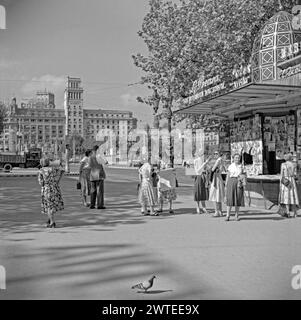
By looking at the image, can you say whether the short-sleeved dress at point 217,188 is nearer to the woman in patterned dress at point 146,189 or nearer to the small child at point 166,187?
the small child at point 166,187

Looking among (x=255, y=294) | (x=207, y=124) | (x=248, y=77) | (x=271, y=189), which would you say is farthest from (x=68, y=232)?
(x=207, y=124)

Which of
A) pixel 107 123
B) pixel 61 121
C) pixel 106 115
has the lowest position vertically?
pixel 107 123

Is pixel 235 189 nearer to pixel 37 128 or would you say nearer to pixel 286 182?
pixel 286 182

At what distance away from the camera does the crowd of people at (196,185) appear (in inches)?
391

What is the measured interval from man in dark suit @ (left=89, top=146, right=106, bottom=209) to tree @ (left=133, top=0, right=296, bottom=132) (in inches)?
245

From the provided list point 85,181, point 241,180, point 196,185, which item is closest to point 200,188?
point 196,185

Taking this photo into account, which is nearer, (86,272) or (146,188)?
(86,272)

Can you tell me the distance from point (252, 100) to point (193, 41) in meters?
8.92

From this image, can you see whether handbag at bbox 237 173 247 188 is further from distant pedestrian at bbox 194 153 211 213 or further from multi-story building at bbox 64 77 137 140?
multi-story building at bbox 64 77 137 140

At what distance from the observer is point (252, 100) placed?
1474 centimetres

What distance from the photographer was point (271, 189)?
520 inches

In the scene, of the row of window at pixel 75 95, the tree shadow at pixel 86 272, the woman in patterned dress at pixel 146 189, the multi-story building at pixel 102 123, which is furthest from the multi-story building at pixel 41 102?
the tree shadow at pixel 86 272

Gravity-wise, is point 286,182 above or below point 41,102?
below

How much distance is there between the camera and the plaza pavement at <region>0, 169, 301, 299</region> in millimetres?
5227
